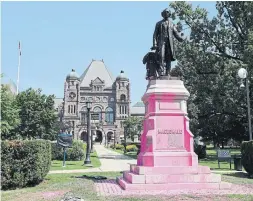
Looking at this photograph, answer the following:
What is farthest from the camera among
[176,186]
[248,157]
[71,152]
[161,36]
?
[71,152]

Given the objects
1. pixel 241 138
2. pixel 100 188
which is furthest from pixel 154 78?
pixel 241 138

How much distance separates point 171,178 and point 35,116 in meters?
32.2

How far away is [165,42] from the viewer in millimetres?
12930

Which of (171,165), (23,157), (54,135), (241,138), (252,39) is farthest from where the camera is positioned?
(54,135)

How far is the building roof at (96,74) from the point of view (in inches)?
4550

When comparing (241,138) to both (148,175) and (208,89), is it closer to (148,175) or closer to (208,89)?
(208,89)

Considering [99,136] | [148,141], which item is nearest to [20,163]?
[148,141]

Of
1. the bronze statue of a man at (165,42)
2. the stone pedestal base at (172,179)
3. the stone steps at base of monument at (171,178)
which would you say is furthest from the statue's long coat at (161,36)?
the stone steps at base of monument at (171,178)

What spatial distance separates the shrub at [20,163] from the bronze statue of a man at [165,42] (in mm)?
5636

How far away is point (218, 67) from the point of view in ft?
98.8

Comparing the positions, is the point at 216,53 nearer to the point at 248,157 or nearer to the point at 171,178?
the point at 248,157

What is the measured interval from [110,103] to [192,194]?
104119 mm

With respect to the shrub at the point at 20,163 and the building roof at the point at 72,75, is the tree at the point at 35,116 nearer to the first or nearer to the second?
the shrub at the point at 20,163

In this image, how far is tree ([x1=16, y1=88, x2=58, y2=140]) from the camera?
132ft
